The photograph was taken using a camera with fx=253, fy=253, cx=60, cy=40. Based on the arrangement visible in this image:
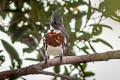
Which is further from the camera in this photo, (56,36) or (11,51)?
(11,51)

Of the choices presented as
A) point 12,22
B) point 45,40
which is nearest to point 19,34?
point 12,22

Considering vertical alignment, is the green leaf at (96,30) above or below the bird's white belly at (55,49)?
above

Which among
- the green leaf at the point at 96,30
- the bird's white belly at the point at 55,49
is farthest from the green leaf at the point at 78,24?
the bird's white belly at the point at 55,49

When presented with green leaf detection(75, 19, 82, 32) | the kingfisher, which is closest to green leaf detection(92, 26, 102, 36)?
green leaf detection(75, 19, 82, 32)

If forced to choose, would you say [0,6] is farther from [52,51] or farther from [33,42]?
[52,51]

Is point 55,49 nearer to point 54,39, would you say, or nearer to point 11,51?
point 54,39

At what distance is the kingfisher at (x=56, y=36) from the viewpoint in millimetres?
643

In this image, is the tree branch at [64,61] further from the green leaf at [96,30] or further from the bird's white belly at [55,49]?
the green leaf at [96,30]

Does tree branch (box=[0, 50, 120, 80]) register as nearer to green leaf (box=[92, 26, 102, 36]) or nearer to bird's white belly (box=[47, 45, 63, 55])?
bird's white belly (box=[47, 45, 63, 55])

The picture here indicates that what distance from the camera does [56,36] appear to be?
657mm

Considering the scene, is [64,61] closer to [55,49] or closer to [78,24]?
[55,49]

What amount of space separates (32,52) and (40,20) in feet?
0.58

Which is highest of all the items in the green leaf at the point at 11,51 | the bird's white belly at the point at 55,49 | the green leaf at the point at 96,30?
the green leaf at the point at 96,30

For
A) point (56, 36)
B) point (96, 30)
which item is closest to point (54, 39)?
point (56, 36)
